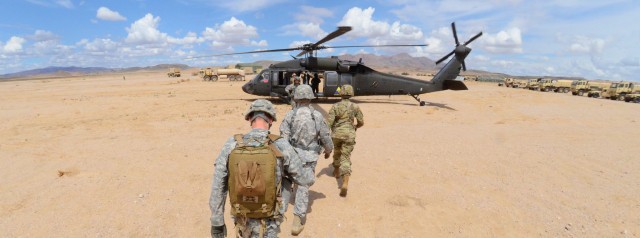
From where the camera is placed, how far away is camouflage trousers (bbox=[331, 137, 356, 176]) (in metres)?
5.28

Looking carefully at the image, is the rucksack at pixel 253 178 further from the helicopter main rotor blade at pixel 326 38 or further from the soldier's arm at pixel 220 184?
the helicopter main rotor blade at pixel 326 38

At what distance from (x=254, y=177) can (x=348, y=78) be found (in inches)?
527

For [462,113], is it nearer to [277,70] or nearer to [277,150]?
[277,70]

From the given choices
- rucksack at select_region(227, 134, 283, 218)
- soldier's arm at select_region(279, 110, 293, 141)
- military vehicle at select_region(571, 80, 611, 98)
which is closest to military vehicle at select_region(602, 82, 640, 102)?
military vehicle at select_region(571, 80, 611, 98)

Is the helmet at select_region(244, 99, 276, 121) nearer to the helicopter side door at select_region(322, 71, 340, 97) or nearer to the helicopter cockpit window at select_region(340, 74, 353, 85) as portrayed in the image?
the helicopter side door at select_region(322, 71, 340, 97)

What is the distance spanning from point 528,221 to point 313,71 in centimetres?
1165

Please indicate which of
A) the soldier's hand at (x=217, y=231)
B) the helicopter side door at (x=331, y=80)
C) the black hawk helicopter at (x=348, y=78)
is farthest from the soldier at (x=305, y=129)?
the helicopter side door at (x=331, y=80)

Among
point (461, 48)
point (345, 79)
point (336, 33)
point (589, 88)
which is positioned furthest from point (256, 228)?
point (589, 88)

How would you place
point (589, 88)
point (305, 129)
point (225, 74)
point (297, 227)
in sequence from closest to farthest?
1. point (297, 227)
2. point (305, 129)
3. point (589, 88)
4. point (225, 74)

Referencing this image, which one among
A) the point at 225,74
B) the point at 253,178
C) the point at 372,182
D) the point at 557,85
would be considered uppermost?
the point at 225,74

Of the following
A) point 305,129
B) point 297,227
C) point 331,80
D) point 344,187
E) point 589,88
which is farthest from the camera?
point 589,88

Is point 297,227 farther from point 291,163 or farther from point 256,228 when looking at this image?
point 291,163

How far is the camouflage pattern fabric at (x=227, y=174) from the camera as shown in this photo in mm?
2445

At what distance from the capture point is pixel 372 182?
584cm
